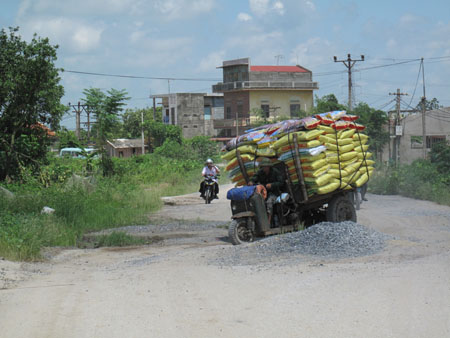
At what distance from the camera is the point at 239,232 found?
12.1m

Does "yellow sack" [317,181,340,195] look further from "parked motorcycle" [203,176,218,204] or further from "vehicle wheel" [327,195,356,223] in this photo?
"parked motorcycle" [203,176,218,204]

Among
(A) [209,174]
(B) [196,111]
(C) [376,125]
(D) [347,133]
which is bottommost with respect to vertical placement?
(A) [209,174]

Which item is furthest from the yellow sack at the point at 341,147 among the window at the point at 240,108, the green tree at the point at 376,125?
the window at the point at 240,108

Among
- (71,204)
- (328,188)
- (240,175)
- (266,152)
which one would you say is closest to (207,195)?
(71,204)

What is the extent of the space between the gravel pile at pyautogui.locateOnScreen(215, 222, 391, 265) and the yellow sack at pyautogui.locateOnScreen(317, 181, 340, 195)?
88 centimetres

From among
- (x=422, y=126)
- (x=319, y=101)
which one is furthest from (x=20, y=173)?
(x=319, y=101)

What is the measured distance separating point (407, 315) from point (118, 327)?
3.03 metres

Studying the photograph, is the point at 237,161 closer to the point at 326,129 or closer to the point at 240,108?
the point at 326,129

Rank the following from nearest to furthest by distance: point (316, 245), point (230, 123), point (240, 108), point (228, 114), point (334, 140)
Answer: point (316, 245), point (334, 140), point (230, 123), point (240, 108), point (228, 114)

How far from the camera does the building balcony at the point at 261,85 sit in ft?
231

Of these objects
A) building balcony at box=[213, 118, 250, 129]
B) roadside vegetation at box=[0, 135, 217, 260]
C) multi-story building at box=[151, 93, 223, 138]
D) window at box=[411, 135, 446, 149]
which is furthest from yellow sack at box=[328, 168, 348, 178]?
multi-story building at box=[151, 93, 223, 138]

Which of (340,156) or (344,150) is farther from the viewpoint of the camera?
(344,150)

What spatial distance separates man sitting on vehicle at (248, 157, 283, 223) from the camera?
486 inches

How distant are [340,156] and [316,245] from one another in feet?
8.25
